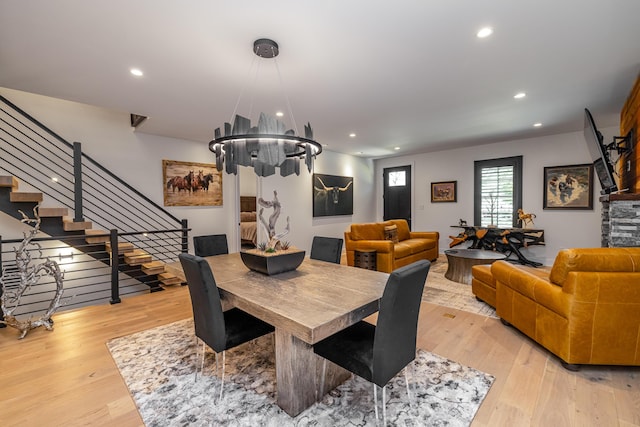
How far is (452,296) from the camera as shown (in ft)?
12.4

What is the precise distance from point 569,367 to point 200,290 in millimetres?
2691

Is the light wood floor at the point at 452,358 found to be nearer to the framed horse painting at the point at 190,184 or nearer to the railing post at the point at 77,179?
the railing post at the point at 77,179

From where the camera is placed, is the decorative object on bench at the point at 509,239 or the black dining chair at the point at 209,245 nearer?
the black dining chair at the point at 209,245

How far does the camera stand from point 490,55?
253cm

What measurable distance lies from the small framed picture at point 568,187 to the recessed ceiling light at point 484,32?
4596 mm

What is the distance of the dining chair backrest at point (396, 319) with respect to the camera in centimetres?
137

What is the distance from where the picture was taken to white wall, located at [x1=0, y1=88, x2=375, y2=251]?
4258 mm

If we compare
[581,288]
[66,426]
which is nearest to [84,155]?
[66,426]

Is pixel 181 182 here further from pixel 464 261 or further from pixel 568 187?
pixel 568 187

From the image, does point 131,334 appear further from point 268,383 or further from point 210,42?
point 210,42

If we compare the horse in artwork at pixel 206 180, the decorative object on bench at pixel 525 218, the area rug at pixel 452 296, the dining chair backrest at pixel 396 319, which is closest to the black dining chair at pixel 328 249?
the dining chair backrest at pixel 396 319

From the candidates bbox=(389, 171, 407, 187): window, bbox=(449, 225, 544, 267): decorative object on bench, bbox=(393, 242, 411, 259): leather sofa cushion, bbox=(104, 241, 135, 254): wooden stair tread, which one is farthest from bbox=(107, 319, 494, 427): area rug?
bbox=(389, 171, 407, 187): window

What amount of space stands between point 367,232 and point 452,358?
10.1ft

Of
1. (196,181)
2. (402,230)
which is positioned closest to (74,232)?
(196,181)
